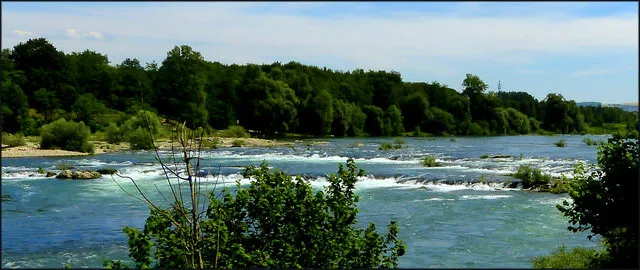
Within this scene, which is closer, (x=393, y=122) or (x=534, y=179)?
(x=534, y=179)

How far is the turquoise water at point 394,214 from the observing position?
15.2 m

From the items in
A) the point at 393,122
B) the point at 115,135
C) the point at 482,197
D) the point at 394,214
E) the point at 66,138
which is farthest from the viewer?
the point at 393,122

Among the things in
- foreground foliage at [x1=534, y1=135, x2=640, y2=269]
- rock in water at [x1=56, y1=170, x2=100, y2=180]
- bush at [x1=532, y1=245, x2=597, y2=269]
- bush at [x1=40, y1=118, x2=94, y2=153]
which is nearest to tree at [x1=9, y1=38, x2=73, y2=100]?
bush at [x1=40, y1=118, x2=94, y2=153]

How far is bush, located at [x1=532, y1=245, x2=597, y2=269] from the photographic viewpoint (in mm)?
11902

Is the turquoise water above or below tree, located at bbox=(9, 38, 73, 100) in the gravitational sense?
below

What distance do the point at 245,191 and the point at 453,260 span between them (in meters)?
7.43

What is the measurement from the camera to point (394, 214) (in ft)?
68.5

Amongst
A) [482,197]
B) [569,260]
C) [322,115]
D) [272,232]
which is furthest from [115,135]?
[272,232]

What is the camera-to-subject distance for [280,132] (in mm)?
87188

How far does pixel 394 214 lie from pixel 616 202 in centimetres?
1092

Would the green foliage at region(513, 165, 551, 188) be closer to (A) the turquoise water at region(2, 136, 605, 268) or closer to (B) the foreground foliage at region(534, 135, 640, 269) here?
(A) the turquoise water at region(2, 136, 605, 268)

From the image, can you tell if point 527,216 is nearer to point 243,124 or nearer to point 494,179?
point 494,179

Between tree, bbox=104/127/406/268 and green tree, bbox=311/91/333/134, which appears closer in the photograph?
tree, bbox=104/127/406/268

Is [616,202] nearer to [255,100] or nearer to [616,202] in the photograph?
[616,202]
